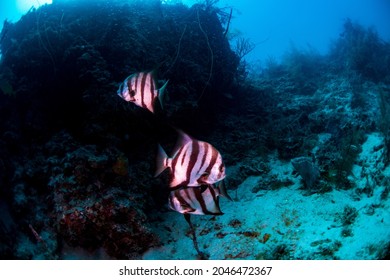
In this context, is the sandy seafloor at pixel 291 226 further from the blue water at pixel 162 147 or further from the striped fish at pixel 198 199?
the striped fish at pixel 198 199

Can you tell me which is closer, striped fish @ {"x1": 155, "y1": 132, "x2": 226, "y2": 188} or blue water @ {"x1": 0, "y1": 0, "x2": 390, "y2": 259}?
striped fish @ {"x1": 155, "y1": 132, "x2": 226, "y2": 188}

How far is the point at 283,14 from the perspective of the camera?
9675 centimetres

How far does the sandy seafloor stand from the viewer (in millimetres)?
2707

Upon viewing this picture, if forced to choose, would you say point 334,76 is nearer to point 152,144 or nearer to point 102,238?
point 152,144

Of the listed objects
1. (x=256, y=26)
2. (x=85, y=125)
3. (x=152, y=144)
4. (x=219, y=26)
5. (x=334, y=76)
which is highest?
(x=256, y=26)

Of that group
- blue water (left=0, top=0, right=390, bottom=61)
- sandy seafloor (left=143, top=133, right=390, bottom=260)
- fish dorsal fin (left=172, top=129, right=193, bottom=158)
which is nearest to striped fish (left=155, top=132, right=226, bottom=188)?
fish dorsal fin (left=172, top=129, right=193, bottom=158)

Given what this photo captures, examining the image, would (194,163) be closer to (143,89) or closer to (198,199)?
(198,199)

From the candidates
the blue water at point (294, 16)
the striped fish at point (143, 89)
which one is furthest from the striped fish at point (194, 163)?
the blue water at point (294, 16)

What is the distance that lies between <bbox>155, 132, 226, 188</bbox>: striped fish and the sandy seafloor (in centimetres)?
159

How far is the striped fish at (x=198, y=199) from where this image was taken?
2455 millimetres

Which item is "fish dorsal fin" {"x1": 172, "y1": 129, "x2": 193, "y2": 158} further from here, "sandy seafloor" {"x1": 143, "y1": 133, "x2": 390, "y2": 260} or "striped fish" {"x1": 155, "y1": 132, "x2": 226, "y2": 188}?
"sandy seafloor" {"x1": 143, "y1": 133, "x2": 390, "y2": 260}

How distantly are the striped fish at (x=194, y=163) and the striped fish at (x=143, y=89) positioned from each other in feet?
2.02
